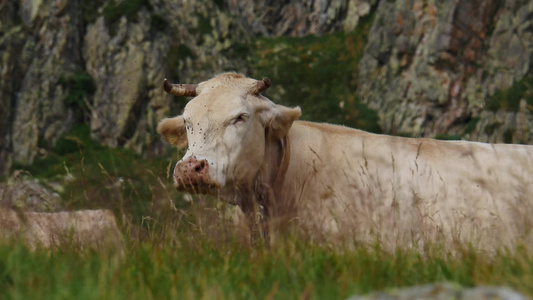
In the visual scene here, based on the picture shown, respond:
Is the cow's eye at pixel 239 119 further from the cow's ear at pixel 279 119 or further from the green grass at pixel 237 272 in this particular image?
the green grass at pixel 237 272

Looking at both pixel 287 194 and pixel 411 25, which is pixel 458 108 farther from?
pixel 287 194

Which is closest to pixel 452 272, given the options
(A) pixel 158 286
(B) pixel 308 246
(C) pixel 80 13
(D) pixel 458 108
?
(B) pixel 308 246

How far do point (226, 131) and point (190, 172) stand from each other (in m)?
0.78

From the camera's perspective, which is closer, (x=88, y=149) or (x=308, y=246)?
(x=308, y=246)

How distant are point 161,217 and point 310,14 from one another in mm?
27258

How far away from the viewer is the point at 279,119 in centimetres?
732

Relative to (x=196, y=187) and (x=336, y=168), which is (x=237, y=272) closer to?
(x=196, y=187)

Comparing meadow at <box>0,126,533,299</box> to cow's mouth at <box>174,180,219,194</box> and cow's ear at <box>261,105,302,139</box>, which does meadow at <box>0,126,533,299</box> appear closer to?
cow's mouth at <box>174,180,219,194</box>

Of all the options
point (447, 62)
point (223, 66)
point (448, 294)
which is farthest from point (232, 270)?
point (223, 66)

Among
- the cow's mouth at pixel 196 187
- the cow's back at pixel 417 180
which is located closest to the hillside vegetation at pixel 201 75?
the cow's back at pixel 417 180

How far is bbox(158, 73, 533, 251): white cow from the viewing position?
6.64 metres

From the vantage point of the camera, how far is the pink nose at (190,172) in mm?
6211

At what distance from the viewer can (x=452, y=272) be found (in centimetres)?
394

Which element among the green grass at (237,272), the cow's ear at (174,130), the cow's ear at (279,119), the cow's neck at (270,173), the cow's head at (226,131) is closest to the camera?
the green grass at (237,272)
